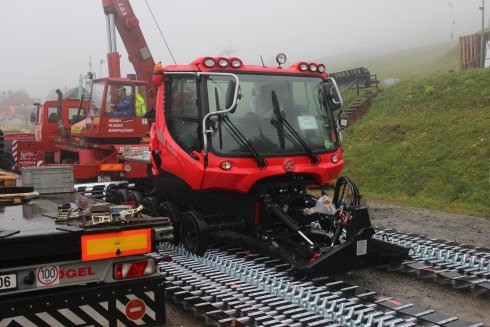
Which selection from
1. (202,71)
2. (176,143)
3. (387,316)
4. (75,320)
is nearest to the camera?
(75,320)

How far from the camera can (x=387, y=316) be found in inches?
171

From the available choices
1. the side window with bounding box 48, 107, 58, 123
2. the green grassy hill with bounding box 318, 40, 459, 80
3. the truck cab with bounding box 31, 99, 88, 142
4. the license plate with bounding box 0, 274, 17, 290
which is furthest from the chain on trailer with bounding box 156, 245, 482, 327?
the green grassy hill with bounding box 318, 40, 459, 80

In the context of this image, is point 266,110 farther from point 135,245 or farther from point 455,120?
point 455,120

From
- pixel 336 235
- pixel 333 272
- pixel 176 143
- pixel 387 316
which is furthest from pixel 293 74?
pixel 387 316

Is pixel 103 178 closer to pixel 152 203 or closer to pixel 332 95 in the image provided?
pixel 152 203

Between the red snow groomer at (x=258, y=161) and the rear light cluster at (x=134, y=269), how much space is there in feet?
6.12

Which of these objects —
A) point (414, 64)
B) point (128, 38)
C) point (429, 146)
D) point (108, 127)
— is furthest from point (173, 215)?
point (414, 64)

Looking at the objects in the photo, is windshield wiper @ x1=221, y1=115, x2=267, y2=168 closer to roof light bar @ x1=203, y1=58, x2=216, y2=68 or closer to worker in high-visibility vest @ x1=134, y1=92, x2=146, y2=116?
roof light bar @ x1=203, y1=58, x2=216, y2=68

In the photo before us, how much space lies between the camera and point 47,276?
3.48m

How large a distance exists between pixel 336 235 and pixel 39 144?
9.99m

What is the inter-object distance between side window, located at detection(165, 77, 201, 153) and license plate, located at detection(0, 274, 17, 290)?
2980 mm

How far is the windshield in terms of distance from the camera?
591 centimetres

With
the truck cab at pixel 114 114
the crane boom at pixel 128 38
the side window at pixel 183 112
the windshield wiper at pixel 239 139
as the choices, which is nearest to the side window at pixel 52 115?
the crane boom at pixel 128 38

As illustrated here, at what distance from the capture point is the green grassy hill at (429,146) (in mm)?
11359
